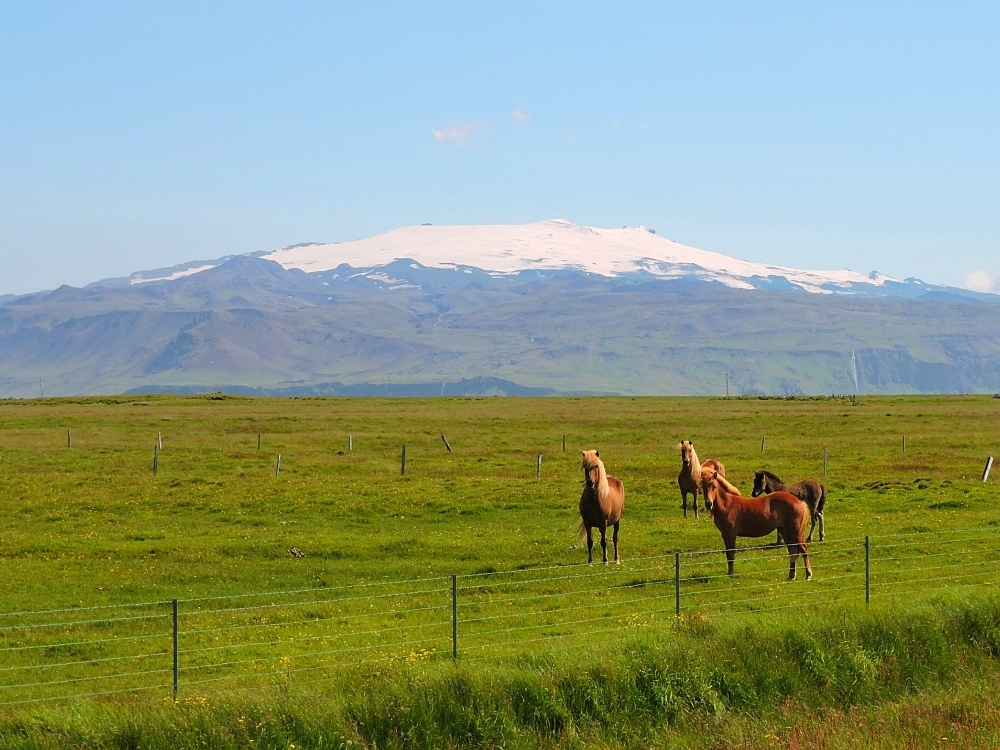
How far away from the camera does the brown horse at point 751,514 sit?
90.0 feet

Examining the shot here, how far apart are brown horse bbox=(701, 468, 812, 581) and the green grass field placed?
1035 millimetres

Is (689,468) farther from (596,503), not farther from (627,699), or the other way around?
(627,699)

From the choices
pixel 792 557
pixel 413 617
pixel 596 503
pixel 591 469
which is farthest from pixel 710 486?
pixel 413 617

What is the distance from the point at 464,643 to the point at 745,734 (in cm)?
613

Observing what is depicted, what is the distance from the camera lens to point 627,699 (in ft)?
59.1

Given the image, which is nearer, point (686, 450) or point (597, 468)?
point (597, 468)

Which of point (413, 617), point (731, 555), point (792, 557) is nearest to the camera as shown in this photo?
point (413, 617)

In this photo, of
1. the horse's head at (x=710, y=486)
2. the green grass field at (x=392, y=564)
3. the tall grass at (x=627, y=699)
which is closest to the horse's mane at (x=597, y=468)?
the green grass field at (x=392, y=564)

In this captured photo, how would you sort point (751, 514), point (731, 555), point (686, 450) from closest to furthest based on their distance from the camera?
point (731, 555) < point (751, 514) < point (686, 450)

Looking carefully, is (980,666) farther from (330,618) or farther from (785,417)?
(785,417)

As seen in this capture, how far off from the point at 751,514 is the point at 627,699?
10.9m

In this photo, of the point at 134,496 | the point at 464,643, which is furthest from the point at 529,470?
the point at 464,643

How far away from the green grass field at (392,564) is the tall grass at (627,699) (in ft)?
0.47

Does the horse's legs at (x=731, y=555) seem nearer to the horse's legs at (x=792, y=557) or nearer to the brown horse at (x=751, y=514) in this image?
the brown horse at (x=751, y=514)
